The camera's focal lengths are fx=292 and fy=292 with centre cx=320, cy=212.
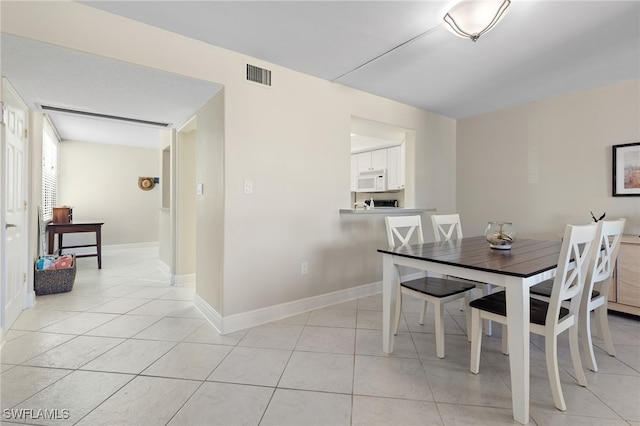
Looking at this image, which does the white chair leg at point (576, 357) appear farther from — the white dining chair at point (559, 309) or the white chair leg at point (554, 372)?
the white chair leg at point (554, 372)

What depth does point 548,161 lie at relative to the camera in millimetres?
3461

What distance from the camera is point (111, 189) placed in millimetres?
6172

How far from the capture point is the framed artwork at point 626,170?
114 inches

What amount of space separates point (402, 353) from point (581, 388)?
1.00 meters

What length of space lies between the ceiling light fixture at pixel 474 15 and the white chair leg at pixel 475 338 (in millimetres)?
1741

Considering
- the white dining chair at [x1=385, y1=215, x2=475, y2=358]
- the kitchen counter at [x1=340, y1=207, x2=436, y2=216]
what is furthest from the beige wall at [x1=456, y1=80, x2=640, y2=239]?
the white dining chair at [x1=385, y1=215, x2=475, y2=358]

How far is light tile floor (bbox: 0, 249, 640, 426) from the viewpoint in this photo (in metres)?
1.48

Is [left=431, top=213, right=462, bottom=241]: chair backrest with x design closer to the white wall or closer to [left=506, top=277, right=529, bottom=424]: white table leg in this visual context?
[left=506, top=277, right=529, bottom=424]: white table leg

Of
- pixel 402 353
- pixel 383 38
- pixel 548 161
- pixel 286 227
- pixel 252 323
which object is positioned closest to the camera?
pixel 402 353

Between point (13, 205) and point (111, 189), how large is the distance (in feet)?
13.5

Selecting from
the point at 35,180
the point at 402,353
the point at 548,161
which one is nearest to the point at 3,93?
the point at 35,180

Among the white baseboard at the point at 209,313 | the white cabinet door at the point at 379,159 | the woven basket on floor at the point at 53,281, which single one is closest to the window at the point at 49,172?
the woven basket on floor at the point at 53,281

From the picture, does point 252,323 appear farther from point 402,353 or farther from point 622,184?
point 622,184

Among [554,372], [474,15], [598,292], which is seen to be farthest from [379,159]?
[554,372]
